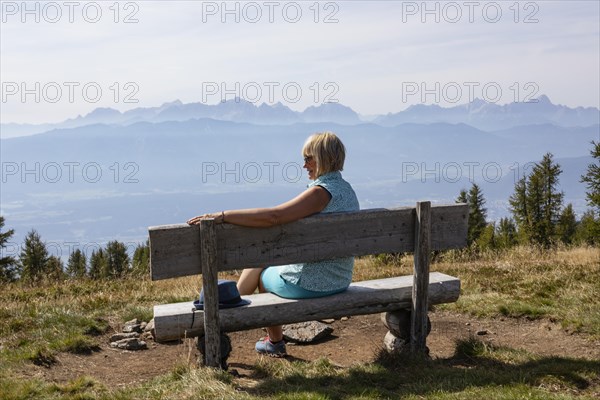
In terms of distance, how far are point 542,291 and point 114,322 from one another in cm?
636

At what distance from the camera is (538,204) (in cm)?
6525

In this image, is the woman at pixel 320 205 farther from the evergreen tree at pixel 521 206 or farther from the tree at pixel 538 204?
the evergreen tree at pixel 521 206

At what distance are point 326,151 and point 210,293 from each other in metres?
1.83

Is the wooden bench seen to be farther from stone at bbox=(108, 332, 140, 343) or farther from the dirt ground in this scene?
stone at bbox=(108, 332, 140, 343)

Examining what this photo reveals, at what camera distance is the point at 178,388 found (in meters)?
5.23

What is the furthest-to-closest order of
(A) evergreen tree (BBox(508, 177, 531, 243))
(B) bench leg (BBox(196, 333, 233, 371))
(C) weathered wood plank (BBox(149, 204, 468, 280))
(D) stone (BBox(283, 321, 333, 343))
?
(A) evergreen tree (BBox(508, 177, 531, 243)) → (D) stone (BBox(283, 321, 333, 343)) → (B) bench leg (BBox(196, 333, 233, 371)) → (C) weathered wood plank (BBox(149, 204, 468, 280))

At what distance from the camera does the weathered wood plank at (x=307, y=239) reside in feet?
18.0

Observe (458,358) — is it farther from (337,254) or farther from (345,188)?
(345,188)

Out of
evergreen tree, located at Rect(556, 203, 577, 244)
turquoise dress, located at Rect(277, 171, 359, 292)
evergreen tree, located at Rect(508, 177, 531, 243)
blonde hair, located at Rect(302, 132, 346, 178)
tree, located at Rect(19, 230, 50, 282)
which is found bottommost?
tree, located at Rect(19, 230, 50, 282)

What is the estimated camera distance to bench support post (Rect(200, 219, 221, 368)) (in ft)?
18.1

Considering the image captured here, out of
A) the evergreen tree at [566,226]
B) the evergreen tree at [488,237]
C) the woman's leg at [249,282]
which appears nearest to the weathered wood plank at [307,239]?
the woman's leg at [249,282]

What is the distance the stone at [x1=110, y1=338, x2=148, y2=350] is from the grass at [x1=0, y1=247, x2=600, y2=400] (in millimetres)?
280

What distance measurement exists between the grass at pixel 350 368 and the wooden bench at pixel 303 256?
479 mm

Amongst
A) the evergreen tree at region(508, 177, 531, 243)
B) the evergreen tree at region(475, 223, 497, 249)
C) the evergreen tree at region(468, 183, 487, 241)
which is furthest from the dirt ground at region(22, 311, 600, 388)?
the evergreen tree at region(468, 183, 487, 241)
